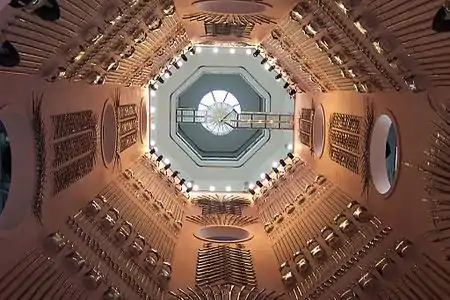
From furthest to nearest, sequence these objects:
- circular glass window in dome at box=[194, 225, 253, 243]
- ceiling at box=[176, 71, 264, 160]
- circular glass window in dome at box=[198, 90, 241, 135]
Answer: ceiling at box=[176, 71, 264, 160], circular glass window in dome at box=[198, 90, 241, 135], circular glass window in dome at box=[194, 225, 253, 243]

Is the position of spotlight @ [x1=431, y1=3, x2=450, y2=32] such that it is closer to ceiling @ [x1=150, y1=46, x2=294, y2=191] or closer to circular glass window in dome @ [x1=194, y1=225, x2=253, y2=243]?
circular glass window in dome @ [x1=194, y1=225, x2=253, y2=243]

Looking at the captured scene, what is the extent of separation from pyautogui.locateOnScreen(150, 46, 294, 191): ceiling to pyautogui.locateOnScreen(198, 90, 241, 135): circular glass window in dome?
23 centimetres

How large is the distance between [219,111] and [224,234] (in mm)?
7190

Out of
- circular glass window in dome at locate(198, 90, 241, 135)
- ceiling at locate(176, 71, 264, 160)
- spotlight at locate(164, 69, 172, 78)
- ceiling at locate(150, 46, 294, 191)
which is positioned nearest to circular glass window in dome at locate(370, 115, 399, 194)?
spotlight at locate(164, 69, 172, 78)

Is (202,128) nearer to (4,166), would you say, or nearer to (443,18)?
(4,166)

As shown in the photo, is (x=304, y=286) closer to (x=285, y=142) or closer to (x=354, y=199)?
(x=354, y=199)

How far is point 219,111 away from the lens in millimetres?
16969

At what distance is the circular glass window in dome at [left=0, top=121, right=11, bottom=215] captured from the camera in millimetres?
6241

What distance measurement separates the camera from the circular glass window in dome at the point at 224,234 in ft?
31.6

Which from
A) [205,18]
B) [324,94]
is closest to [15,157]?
[205,18]

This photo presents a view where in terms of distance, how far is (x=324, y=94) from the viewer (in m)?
A: 10.6

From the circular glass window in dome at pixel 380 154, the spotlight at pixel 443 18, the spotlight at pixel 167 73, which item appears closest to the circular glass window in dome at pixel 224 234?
the circular glass window in dome at pixel 380 154

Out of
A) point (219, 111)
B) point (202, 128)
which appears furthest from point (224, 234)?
point (202, 128)

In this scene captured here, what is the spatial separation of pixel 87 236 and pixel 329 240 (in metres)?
2.73
